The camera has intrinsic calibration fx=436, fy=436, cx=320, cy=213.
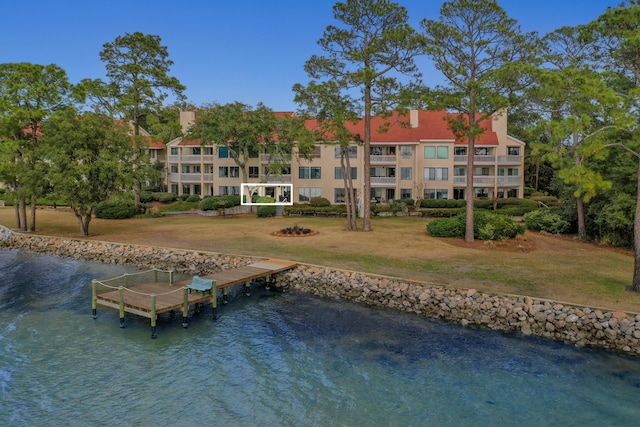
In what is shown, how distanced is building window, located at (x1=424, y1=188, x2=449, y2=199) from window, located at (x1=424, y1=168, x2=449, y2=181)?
1.10 m

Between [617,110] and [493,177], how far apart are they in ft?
104

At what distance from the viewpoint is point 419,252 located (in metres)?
23.2

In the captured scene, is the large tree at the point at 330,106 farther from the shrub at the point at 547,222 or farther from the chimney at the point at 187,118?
the chimney at the point at 187,118

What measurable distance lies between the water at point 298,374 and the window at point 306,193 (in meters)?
31.8

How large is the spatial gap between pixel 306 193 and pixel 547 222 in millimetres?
25102

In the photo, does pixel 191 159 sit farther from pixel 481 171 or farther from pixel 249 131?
pixel 481 171

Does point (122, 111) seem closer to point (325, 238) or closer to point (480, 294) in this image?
point (325, 238)

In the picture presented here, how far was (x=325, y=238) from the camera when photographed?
92.3 feet

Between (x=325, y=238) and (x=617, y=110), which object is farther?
(x=325, y=238)

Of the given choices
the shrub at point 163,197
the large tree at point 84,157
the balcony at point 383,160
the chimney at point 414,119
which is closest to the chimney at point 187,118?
the shrub at point 163,197

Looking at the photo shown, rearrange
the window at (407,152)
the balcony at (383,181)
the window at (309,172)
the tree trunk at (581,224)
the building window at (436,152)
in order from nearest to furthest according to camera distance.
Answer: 1. the tree trunk at (581,224)
2. the building window at (436,152)
3. the balcony at (383,181)
4. the window at (407,152)
5. the window at (309,172)

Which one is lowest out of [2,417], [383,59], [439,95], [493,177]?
[2,417]

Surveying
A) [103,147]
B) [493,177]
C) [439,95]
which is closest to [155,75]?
[103,147]

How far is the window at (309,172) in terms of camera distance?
156 feet
